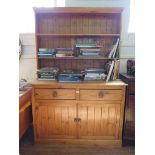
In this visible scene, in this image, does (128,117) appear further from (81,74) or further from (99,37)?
(99,37)

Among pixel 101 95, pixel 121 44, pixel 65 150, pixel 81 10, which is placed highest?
pixel 81 10

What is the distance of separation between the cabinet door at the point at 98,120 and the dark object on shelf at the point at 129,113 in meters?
0.11

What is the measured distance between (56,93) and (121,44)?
1143mm

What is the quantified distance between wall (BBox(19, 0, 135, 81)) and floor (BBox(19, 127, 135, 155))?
94 centimetres

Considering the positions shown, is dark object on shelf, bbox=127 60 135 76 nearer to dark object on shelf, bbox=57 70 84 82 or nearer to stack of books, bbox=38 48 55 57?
dark object on shelf, bbox=57 70 84 82

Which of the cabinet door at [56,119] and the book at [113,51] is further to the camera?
the book at [113,51]

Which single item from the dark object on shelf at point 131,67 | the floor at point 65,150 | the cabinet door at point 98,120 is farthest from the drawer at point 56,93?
the dark object on shelf at point 131,67

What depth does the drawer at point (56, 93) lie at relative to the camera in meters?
2.05

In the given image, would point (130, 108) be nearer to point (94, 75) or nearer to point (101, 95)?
point (101, 95)

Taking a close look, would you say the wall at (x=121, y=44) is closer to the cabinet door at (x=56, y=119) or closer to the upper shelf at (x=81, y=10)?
the upper shelf at (x=81, y=10)

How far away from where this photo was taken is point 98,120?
2.09m

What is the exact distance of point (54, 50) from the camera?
229cm

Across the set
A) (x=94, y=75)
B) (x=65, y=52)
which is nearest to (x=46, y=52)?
(x=65, y=52)
